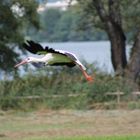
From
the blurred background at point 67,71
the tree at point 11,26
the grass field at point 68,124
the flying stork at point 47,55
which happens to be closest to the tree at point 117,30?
the blurred background at point 67,71

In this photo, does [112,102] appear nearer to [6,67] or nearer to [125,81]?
[125,81]

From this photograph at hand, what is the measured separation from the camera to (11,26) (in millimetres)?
26203

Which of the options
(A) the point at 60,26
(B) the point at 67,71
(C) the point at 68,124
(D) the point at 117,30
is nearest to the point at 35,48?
(C) the point at 68,124

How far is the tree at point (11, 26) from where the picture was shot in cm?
2580

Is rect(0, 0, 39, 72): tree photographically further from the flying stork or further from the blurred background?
the flying stork

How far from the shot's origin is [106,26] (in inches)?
1128

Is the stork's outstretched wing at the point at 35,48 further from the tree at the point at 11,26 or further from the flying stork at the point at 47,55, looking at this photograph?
the tree at the point at 11,26

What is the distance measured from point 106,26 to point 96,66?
3.58 metres

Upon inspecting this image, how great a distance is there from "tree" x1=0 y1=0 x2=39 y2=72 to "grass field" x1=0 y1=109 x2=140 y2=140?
3.69 m

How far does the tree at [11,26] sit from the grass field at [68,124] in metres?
3.69

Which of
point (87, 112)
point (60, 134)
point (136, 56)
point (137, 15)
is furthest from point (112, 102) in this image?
point (137, 15)

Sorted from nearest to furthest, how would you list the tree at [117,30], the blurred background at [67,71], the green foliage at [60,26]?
1. the blurred background at [67,71]
2. the tree at [117,30]
3. the green foliage at [60,26]

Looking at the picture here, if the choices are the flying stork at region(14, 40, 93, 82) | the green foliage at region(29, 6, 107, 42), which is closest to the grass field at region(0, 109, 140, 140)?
the flying stork at region(14, 40, 93, 82)

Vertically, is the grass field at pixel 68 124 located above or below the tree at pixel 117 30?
below
